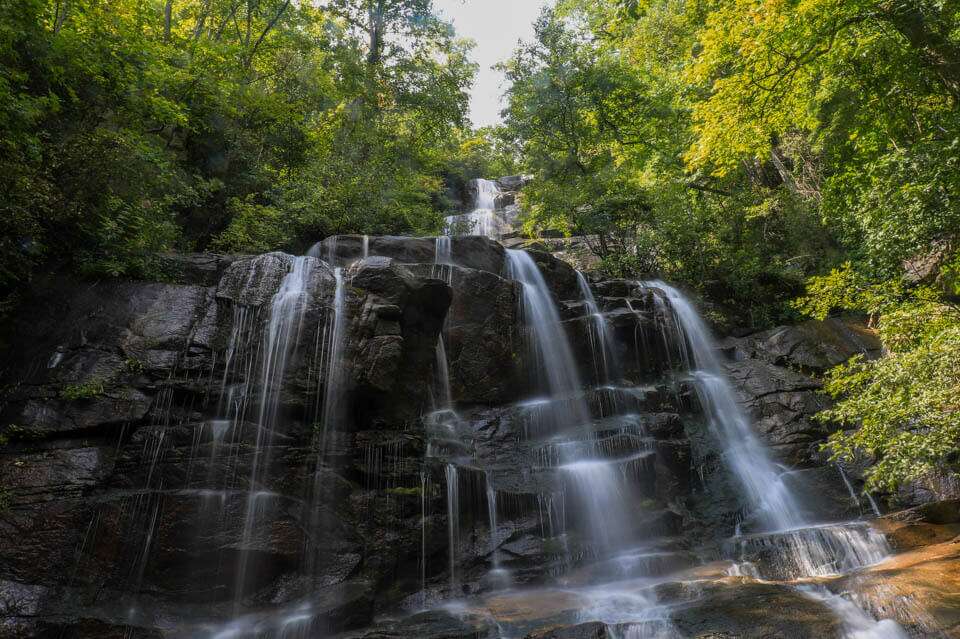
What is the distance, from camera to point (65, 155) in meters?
8.77

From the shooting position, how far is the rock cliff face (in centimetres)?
625

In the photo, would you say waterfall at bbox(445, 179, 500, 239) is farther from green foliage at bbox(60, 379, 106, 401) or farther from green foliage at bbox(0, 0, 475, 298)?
green foliage at bbox(60, 379, 106, 401)

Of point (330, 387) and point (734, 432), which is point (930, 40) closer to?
point (734, 432)

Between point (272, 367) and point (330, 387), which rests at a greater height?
point (272, 367)

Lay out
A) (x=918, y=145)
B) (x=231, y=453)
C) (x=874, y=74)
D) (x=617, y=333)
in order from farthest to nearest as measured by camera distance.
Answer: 1. (x=617, y=333)
2. (x=874, y=74)
3. (x=231, y=453)
4. (x=918, y=145)

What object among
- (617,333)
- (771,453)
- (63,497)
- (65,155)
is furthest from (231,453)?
(771,453)

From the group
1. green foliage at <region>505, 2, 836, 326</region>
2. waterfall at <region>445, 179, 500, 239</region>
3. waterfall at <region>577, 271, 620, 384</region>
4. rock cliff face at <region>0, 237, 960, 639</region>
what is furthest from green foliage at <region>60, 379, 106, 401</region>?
waterfall at <region>445, 179, 500, 239</region>

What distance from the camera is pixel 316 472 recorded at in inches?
316

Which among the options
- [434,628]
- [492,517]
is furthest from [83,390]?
[492,517]

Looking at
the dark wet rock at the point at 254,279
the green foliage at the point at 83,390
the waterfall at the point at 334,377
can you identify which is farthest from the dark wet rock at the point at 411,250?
the green foliage at the point at 83,390

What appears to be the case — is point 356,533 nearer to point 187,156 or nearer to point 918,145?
point 918,145

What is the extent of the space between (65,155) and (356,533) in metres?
8.72

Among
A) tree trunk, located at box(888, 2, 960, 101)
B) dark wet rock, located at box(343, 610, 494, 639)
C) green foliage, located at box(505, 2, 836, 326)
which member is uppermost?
green foliage, located at box(505, 2, 836, 326)

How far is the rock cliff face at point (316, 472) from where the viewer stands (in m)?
6.25
